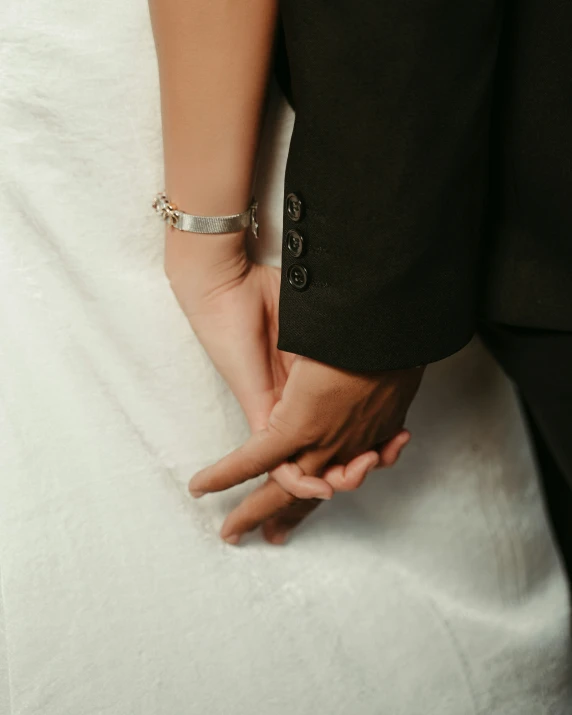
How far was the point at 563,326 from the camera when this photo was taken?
611 mm

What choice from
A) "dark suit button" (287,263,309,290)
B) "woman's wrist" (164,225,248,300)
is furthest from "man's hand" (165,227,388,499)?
"dark suit button" (287,263,309,290)

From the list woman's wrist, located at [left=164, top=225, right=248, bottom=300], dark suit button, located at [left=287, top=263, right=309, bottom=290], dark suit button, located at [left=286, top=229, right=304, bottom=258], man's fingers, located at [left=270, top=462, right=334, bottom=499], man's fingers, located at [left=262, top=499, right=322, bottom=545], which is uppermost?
dark suit button, located at [left=286, top=229, right=304, bottom=258]

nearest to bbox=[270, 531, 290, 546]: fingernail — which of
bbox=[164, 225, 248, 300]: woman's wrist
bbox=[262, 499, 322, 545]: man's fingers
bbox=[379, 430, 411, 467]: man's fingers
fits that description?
bbox=[262, 499, 322, 545]: man's fingers

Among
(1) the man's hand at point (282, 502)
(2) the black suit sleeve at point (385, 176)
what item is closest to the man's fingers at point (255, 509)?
(1) the man's hand at point (282, 502)

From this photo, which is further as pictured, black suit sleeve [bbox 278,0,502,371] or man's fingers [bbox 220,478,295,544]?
man's fingers [bbox 220,478,295,544]

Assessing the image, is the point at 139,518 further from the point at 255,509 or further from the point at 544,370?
the point at 544,370

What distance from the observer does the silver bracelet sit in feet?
2.08

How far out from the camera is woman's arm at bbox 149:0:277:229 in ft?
1.83

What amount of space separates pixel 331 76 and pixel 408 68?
0.05 m

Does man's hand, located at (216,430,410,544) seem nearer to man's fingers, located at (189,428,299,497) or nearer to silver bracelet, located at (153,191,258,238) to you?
man's fingers, located at (189,428,299,497)

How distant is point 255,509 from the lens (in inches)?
25.8

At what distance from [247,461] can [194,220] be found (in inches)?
8.0

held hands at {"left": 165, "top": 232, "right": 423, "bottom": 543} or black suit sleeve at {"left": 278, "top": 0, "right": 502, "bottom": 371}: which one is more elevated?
black suit sleeve at {"left": 278, "top": 0, "right": 502, "bottom": 371}

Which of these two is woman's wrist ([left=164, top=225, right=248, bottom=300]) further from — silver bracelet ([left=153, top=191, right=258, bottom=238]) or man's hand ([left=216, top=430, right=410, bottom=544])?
man's hand ([left=216, top=430, right=410, bottom=544])
